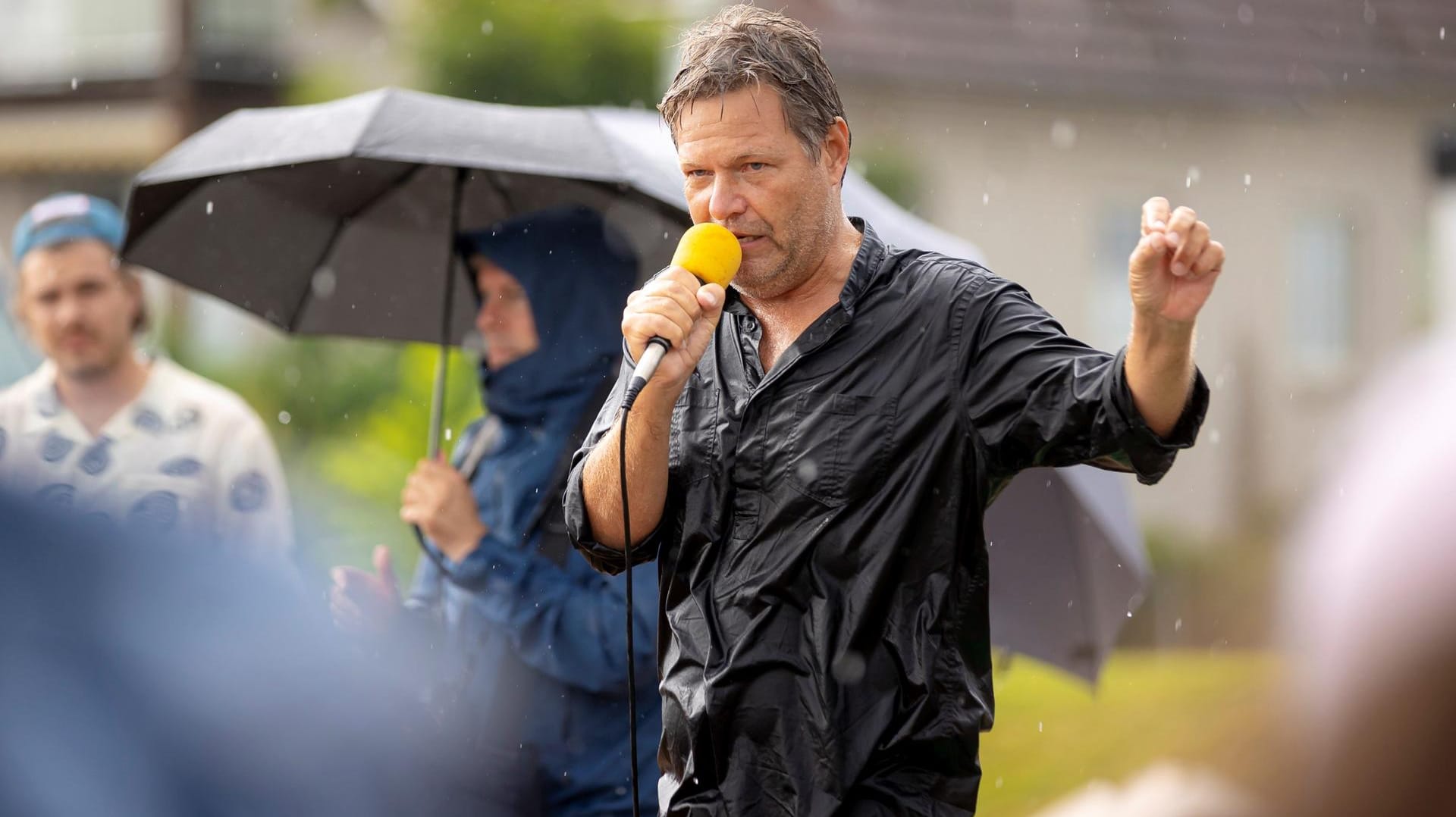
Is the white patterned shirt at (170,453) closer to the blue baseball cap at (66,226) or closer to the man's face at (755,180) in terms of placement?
the blue baseball cap at (66,226)

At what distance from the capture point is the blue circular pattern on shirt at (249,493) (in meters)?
5.09

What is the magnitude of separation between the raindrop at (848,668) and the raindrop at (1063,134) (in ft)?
44.9

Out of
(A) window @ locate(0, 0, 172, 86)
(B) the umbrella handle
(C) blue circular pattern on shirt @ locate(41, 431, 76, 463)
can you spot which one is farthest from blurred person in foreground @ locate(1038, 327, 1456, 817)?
(A) window @ locate(0, 0, 172, 86)

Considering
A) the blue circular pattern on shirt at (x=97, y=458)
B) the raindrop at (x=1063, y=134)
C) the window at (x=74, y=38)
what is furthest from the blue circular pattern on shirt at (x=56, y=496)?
the window at (x=74, y=38)

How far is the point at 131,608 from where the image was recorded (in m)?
2.99

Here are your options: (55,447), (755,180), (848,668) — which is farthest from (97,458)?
(848,668)

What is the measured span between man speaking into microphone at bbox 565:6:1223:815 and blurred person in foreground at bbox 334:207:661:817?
1.53m

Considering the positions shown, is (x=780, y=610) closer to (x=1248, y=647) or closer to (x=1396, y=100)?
(x=1248, y=647)

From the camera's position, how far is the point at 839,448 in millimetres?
2512

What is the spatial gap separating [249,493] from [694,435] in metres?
2.83

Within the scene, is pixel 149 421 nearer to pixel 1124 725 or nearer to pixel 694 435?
pixel 694 435

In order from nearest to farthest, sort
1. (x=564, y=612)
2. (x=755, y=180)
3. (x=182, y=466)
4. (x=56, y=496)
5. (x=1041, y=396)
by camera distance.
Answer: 1. (x=1041, y=396)
2. (x=755, y=180)
3. (x=56, y=496)
4. (x=564, y=612)
5. (x=182, y=466)

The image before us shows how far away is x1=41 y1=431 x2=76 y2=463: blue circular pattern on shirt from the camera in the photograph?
486 cm

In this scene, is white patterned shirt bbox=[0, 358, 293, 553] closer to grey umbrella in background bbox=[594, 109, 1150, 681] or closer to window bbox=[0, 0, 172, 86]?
grey umbrella in background bbox=[594, 109, 1150, 681]
